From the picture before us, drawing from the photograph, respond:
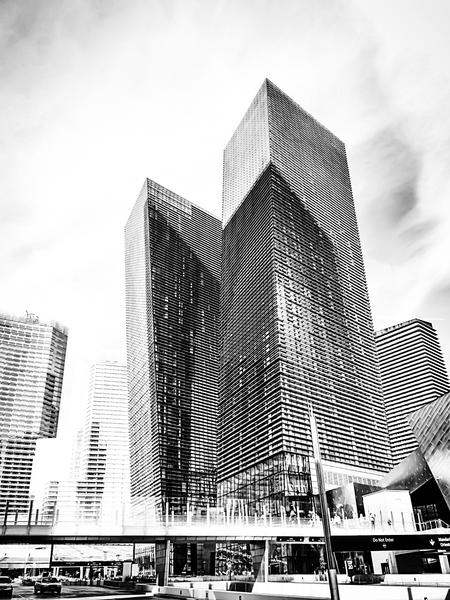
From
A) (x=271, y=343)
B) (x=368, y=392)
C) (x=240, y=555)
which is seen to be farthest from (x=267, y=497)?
(x=368, y=392)

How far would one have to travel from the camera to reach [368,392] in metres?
184

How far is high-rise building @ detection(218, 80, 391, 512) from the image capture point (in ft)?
491

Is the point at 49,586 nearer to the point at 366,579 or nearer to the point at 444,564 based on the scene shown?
the point at 366,579

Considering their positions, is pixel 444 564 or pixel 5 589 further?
pixel 444 564

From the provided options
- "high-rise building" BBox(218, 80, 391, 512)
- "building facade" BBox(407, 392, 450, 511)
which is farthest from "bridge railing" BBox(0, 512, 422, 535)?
"high-rise building" BBox(218, 80, 391, 512)

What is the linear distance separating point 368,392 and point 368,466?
2867 centimetres

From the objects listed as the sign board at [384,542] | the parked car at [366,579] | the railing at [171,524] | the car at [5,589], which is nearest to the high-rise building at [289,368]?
the railing at [171,524]

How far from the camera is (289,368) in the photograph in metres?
158

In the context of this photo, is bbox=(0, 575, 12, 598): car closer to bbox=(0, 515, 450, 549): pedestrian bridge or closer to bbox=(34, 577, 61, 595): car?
bbox=(34, 577, 61, 595): car

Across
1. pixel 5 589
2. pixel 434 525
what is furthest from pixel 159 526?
pixel 434 525

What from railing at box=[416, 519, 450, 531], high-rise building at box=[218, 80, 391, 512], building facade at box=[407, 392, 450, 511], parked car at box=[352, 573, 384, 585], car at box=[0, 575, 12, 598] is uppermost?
high-rise building at box=[218, 80, 391, 512]

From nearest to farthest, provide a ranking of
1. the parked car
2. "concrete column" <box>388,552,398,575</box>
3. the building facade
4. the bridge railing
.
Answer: the parked car, the bridge railing, "concrete column" <box>388,552,398,575</box>, the building facade

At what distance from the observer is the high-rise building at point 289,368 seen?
14962 cm

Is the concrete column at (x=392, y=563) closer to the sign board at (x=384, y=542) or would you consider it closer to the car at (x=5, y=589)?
the sign board at (x=384, y=542)
